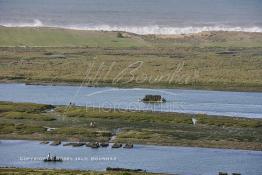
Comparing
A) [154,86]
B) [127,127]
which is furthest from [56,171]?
[154,86]

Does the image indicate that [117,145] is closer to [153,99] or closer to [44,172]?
[44,172]

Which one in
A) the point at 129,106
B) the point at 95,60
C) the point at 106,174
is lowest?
the point at 106,174

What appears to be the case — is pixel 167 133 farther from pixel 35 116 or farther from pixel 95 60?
pixel 95 60

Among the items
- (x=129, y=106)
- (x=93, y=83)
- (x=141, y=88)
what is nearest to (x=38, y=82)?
(x=93, y=83)

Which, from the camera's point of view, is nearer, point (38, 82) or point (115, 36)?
point (38, 82)

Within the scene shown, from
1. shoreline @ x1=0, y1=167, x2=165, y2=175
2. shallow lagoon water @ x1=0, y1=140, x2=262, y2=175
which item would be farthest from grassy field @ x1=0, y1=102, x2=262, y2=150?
shoreline @ x1=0, y1=167, x2=165, y2=175

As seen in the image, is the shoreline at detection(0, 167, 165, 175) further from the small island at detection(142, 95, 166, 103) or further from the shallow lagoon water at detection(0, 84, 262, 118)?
the small island at detection(142, 95, 166, 103)
